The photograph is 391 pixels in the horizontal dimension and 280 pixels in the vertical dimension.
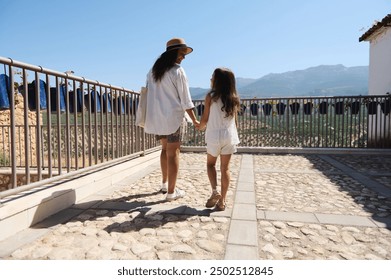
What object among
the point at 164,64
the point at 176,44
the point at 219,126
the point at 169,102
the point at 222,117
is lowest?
the point at 219,126

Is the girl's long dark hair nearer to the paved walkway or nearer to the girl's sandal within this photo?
the girl's sandal

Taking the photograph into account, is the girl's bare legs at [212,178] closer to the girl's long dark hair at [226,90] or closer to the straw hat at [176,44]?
the girl's long dark hair at [226,90]

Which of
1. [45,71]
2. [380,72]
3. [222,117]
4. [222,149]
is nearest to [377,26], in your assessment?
[380,72]

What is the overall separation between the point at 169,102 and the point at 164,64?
479mm

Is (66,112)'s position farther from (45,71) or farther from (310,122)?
(310,122)

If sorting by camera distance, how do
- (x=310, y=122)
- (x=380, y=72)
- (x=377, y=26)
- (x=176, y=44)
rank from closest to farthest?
(x=176, y=44)
(x=310, y=122)
(x=377, y=26)
(x=380, y=72)

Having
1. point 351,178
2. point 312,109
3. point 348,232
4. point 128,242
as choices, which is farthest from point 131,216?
point 312,109

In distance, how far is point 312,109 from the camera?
9148 millimetres

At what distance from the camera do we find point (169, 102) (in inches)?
132

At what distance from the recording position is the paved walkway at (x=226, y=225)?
2.21 meters

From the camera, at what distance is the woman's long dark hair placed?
3.33m

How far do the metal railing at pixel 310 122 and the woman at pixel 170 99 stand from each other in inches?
248

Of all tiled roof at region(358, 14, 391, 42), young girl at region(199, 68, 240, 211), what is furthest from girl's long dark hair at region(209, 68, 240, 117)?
tiled roof at region(358, 14, 391, 42)
